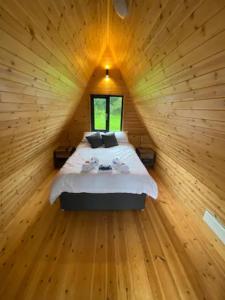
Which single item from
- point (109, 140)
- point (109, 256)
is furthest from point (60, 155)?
point (109, 256)

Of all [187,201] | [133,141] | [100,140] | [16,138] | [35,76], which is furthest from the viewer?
[133,141]

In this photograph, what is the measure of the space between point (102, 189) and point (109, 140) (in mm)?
1797

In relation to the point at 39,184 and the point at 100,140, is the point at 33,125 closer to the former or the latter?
the point at 39,184

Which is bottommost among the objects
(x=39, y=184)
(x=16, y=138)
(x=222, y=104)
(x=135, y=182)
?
(x=39, y=184)

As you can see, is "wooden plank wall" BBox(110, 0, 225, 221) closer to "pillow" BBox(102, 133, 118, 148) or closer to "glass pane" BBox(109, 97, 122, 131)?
"pillow" BBox(102, 133, 118, 148)

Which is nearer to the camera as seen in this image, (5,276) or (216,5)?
(216,5)

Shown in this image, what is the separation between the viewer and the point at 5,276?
5.03 feet

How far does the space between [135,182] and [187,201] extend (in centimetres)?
99

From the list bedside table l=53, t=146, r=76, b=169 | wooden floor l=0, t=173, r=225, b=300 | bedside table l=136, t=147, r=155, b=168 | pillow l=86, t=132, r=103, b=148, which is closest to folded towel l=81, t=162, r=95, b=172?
wooden floor l=0, t=173, r=225, b=300

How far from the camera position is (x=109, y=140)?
390 centimetres

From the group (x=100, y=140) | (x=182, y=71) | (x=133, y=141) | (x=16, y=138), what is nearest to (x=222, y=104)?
(x=182, y=71)

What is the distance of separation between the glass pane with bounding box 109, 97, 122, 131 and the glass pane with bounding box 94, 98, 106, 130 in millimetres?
186

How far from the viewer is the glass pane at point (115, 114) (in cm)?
427

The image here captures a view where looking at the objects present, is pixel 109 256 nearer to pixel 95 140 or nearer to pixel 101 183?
pixel 101 183
